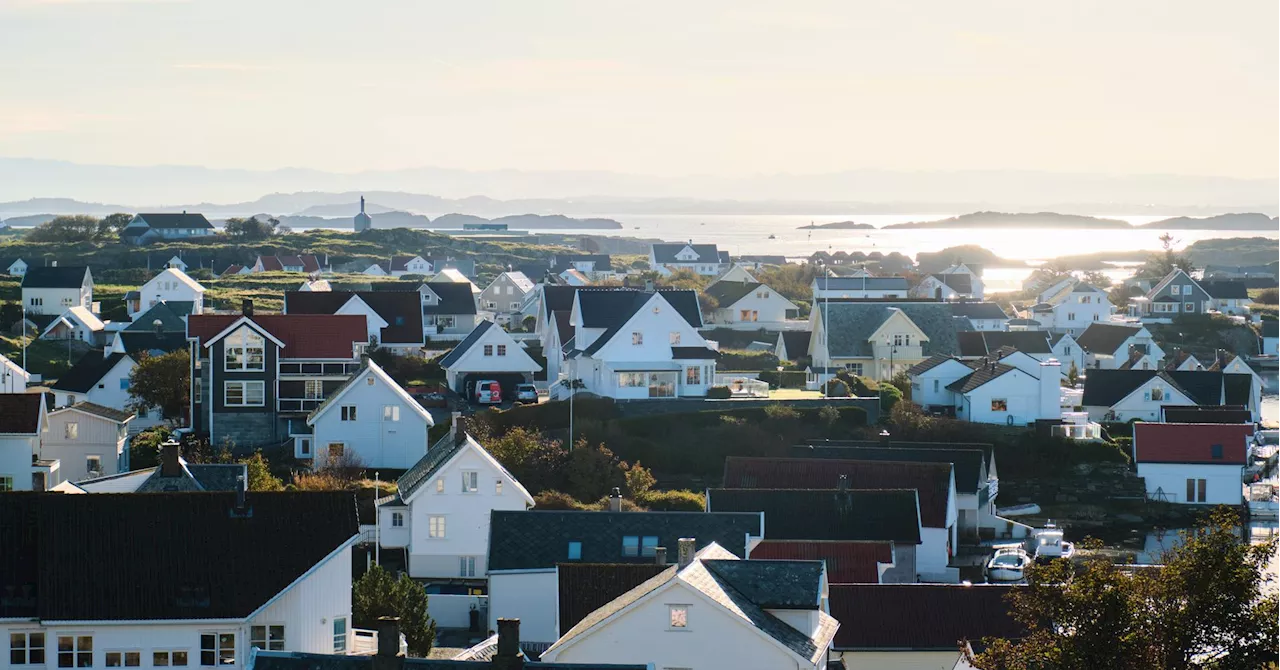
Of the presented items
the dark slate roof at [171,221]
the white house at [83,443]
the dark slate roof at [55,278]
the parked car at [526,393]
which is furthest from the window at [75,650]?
the dark slate roof at [171,221]

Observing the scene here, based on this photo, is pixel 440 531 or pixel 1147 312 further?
pixel 1147 312

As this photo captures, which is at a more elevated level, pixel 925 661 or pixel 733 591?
pixel 733 591

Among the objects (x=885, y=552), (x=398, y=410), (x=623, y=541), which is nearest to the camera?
(x=623, y=541)

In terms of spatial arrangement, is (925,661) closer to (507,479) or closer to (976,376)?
(507,479)

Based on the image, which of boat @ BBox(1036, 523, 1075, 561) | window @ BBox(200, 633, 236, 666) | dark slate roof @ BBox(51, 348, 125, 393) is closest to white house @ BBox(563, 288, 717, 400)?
boat @ BBox(1036, 523, 1075, 561)

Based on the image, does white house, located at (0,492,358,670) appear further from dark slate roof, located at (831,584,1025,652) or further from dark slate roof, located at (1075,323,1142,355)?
dark slate roof, located at (1075,323,1142,355)

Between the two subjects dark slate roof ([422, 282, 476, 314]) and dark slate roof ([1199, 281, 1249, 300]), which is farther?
dark slate roof ([1199, 281, 1249, 300])

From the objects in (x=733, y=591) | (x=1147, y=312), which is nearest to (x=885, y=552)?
(x=733, y=591)
